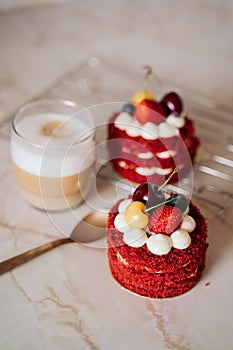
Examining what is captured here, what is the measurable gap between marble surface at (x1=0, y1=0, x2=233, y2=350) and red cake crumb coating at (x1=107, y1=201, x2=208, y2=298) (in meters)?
0.02

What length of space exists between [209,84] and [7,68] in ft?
2.31

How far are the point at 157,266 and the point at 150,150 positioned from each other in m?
0.38

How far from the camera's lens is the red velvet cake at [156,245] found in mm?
1087

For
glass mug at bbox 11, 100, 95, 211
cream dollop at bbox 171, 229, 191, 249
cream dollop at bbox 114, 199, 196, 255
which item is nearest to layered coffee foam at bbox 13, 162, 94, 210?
glass mug at bbox 11, 100, 95, 211

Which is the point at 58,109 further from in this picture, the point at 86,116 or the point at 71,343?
the point at 71,343

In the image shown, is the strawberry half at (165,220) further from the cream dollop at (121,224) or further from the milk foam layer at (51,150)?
the milk foam layer at (51,150)

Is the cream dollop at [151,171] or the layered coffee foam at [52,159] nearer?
the layered coffee foam at [52,159]

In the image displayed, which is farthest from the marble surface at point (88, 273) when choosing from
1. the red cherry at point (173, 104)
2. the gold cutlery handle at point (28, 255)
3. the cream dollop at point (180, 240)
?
the red cherry at point (173, 104)

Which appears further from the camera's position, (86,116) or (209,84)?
(209,84)

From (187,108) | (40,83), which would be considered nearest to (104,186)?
(187,108)

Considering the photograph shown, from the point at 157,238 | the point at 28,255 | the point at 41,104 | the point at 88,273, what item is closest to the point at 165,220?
the point at 157,238

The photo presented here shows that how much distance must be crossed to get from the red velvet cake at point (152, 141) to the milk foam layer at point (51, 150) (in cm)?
11

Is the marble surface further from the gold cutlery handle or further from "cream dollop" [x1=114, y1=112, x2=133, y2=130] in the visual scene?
"cream dollop" [x1=114, y1=112, x2=133, y2=130]

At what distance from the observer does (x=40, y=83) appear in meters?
1.86
